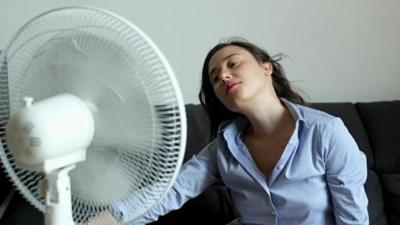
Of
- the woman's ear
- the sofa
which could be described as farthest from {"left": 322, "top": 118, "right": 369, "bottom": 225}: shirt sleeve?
the sofa

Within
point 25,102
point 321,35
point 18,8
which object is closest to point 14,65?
point 25,102

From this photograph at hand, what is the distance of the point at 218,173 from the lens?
1.18 metres

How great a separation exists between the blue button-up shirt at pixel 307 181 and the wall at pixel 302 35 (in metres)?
0.60

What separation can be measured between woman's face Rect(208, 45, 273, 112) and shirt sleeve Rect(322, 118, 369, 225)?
0.20 metres

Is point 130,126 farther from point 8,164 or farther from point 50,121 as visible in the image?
point 8,164

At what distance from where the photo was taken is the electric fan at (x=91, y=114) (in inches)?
23.6

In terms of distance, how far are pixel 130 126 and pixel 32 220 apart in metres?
0.71

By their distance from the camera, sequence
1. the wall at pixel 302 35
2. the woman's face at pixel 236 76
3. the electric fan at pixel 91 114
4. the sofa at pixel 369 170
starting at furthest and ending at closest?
the wall at pixel 302 35 → the sofa at pixel 369 170 → the woman's face at pixel 236 76 → the electric fan at pixel 91 114

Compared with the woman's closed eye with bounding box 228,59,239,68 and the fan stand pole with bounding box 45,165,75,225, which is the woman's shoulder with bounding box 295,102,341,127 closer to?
the woman's closed eye with bounding box 228,59,239,68


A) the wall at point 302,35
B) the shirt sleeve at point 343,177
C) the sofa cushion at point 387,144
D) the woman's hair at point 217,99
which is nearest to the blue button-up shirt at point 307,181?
the shirt sleeve at point 343,177

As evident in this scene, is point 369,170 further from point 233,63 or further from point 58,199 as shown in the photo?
point 58,199

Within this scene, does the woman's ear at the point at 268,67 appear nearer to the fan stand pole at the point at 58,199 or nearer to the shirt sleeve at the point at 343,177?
the shirt sleeve at the point at 343,177

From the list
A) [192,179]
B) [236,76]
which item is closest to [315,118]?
[236,76]

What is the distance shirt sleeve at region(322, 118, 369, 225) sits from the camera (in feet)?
3.28
